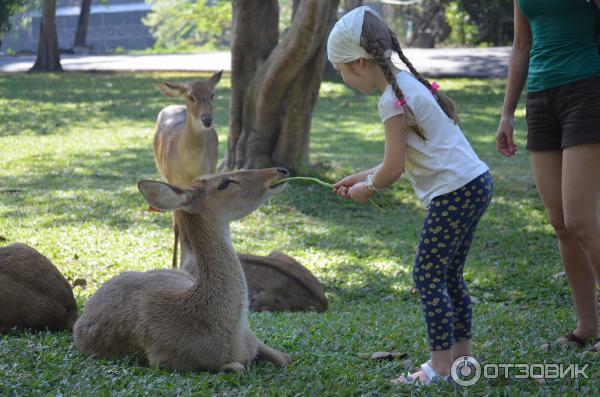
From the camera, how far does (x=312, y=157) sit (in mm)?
13516

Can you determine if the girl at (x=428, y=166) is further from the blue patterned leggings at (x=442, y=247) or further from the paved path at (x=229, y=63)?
the paved path at (x=229, y=63)

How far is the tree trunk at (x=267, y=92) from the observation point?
11086 millimetres

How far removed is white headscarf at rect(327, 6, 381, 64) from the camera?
4203 millimetres

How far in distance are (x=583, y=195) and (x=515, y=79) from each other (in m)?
0.91

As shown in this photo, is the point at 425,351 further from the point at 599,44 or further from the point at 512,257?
the point at 512,257

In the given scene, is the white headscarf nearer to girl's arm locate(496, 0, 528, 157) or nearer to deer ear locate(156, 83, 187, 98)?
girl's arm locate(496, 0, 528, 157)

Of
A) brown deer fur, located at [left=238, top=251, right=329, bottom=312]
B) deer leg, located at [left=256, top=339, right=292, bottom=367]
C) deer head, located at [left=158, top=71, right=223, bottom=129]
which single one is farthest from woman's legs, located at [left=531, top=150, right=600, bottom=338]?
deer head, located at [left=158, top=71, right=223, bottom=129]

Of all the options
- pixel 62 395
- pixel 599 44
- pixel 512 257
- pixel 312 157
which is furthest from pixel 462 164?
pixel 312 157

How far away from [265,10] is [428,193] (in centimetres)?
770

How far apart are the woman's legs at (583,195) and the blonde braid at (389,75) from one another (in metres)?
0.84

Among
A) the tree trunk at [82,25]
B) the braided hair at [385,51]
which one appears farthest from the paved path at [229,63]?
the braided hair at [385,51]

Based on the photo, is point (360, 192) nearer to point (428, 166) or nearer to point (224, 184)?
point (428, 166)

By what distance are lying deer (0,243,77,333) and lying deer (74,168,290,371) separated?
0.57 meters

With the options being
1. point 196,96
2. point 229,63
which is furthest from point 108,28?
point 196,96
